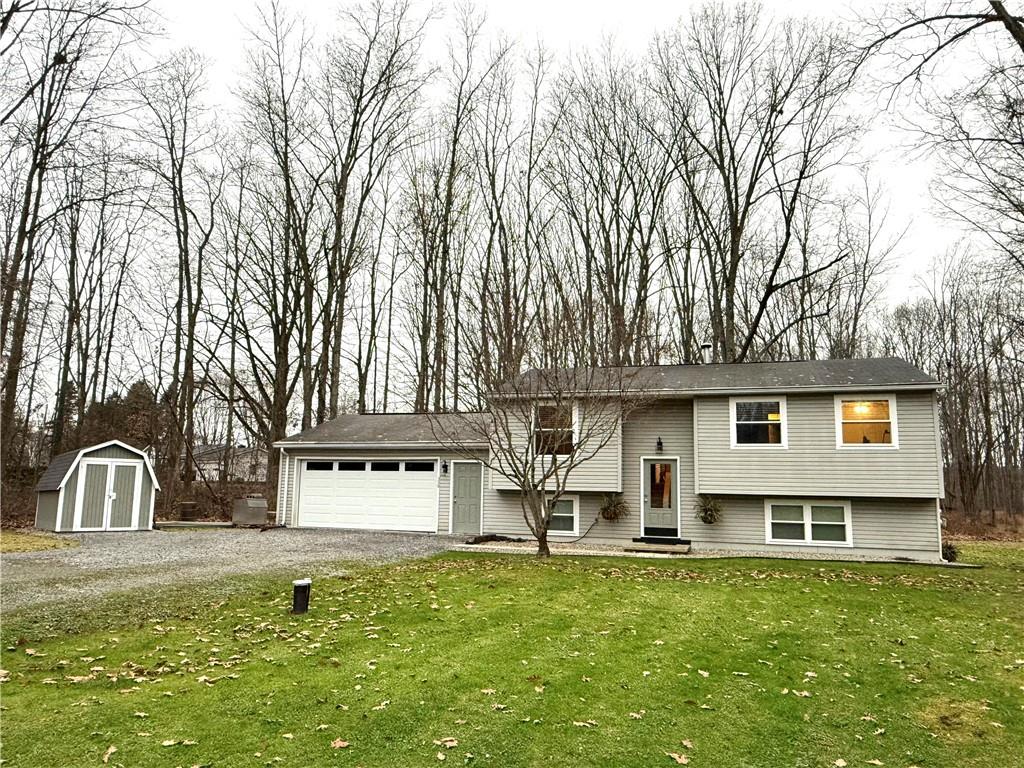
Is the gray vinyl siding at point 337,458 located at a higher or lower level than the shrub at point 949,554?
higher

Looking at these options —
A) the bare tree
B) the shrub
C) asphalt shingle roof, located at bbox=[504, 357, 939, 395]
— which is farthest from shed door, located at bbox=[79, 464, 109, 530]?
the shrub

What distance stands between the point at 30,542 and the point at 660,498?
14330 millimetres

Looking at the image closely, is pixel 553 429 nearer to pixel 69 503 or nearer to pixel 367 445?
pixel 367 445

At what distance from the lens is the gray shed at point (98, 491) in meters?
16.4

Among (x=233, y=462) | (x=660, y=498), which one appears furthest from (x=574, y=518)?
(x=233, y=462)

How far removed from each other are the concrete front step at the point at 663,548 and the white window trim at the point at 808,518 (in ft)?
7.06

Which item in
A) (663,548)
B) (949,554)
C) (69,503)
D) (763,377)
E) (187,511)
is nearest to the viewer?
(949,554)

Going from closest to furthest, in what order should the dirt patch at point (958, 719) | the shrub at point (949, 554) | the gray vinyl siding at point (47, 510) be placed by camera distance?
the dirt patch at point (958, 719) < the shrub at point (949, 554) < the gray vinyl siding at point (47, 510)

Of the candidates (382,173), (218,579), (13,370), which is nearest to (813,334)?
(382,173)

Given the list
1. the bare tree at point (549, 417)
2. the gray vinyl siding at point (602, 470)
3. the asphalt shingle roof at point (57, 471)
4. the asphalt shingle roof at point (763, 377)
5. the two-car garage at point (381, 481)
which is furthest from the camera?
the two-car garage at point (381, 481)

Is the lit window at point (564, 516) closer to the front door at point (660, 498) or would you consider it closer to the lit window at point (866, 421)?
the front door at point (660, 498)

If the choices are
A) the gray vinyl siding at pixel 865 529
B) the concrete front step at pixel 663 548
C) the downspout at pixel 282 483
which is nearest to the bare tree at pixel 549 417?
the concrete front step at pixel 663 548

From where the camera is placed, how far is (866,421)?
14344 millimetres

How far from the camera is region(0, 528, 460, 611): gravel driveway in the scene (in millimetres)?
8898
